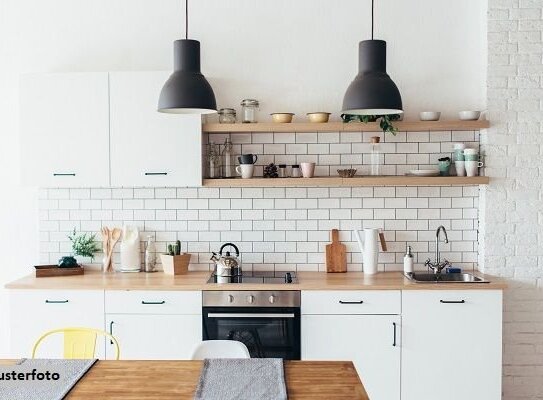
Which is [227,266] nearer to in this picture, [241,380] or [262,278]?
[262,278]

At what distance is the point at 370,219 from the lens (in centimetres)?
509

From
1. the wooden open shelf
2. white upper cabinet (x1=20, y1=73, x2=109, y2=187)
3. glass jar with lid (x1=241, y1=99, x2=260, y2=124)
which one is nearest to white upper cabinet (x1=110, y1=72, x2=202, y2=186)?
white upper cabinet (x1=20, y1=73, x2=109, y2=187)

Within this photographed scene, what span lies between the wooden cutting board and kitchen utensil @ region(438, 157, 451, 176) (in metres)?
0.96

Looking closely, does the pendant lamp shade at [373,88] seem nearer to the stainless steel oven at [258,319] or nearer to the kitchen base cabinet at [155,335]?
the stainless steel oven at [258,319]

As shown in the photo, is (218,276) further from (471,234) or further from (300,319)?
(471,234)

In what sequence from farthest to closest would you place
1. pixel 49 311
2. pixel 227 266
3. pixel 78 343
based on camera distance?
1. pixel 227 266
2. pixel 49 311
3. pixel 78 343

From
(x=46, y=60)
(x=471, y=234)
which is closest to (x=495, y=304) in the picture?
(x=471, y=234)

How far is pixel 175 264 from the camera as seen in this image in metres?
4.88

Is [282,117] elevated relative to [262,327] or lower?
elevated

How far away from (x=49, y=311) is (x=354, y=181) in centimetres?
243

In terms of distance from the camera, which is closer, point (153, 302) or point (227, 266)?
point (153, 302)

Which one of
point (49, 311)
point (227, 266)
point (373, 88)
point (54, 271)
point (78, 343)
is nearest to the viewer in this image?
point (373, 88)

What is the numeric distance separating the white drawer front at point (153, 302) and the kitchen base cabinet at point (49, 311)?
0.44 ft

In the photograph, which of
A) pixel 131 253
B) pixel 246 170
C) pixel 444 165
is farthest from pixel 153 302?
pixel 444 165
